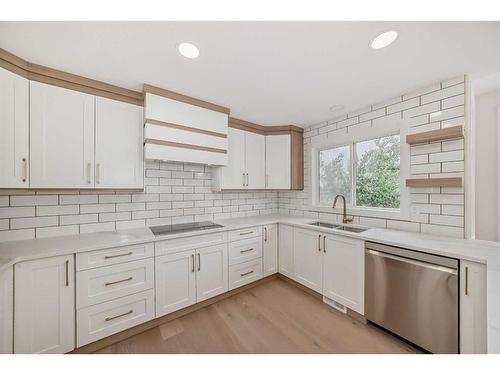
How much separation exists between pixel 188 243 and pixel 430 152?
2530 mm

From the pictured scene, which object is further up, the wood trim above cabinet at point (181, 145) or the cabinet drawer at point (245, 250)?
the wood trim above cabinet at point (181, 145)

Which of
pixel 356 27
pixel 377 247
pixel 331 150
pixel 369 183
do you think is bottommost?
pixel 377 247

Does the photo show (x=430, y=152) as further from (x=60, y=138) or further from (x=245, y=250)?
(x=60, y=138)

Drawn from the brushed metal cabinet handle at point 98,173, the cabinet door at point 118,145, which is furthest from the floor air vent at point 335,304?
the brushed metal cabinet handle at point 98,173

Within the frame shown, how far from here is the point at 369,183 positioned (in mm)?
2473

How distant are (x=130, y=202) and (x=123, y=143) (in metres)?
0.66

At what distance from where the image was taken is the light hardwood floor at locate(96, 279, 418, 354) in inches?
63.3

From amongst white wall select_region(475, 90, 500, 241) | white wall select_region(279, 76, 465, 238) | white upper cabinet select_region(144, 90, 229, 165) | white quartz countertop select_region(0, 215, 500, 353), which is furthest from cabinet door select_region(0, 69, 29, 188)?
white wall select_region(475, 90, 500, 241)

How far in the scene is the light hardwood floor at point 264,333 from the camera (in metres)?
1.61

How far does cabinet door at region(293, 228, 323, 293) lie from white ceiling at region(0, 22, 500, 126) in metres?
1.60

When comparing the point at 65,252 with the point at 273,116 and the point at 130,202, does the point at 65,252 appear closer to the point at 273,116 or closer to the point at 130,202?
the point at 130,202

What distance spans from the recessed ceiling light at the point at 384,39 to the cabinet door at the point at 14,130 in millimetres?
2473

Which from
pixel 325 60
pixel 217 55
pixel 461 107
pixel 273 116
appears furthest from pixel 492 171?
pixel 217 55

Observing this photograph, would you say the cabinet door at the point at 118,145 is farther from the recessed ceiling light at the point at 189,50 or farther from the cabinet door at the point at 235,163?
the cabinet door at the point at 235,163
